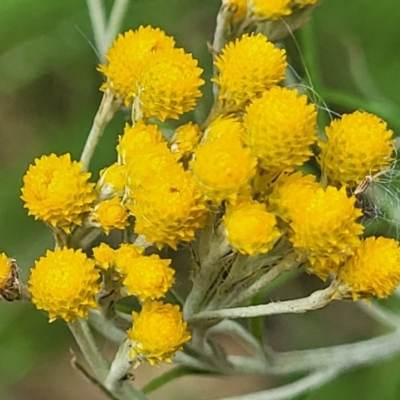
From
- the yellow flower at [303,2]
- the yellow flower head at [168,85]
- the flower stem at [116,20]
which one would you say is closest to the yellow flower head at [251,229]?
the yellow flower head at [168,85]

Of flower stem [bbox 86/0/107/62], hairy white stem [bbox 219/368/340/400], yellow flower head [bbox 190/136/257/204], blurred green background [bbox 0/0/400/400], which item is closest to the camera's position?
yellow flower head [bbox 190/136/257/204]

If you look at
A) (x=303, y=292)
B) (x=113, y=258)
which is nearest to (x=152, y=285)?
(x=113, y=258)

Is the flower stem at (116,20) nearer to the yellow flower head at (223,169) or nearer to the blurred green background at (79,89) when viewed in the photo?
the blurred green background at (79,89)

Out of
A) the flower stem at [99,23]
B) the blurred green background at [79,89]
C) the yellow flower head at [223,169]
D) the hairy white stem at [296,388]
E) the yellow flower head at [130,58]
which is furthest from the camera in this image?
the blurred green background at [79,89]

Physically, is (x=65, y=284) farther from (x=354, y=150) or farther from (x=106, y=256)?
(x=354, y=150)

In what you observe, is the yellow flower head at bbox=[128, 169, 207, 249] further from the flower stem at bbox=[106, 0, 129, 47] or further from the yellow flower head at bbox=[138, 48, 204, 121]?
the flower stem at bbox=[106, 0, 129, 47]

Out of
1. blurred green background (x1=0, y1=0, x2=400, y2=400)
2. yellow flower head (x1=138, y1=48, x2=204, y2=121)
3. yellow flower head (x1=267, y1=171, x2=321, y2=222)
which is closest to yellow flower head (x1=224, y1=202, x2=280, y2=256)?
yellow flower head (x1=267, y1=171, x2=321, y2=222)
